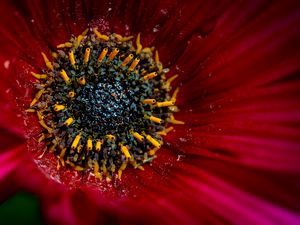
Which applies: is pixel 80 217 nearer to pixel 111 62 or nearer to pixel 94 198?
pixel 94 198

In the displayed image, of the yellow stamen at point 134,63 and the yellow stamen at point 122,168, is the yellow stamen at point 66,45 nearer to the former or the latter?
the yellow stamen at point 134,63

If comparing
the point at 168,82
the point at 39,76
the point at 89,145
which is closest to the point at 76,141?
the point at 89,145

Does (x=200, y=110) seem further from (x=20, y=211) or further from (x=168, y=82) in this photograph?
(x=20, y=211)

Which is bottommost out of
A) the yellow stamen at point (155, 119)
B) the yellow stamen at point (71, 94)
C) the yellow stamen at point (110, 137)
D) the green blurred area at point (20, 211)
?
the green blurred area at point (20, 211)

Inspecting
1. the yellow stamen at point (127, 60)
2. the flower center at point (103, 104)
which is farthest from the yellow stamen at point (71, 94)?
the yellow stamen at point (127, 60)

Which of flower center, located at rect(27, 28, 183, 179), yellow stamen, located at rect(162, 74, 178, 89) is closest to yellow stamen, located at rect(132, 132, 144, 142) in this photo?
flower center, located at rect(27, 28, 183, 179)
